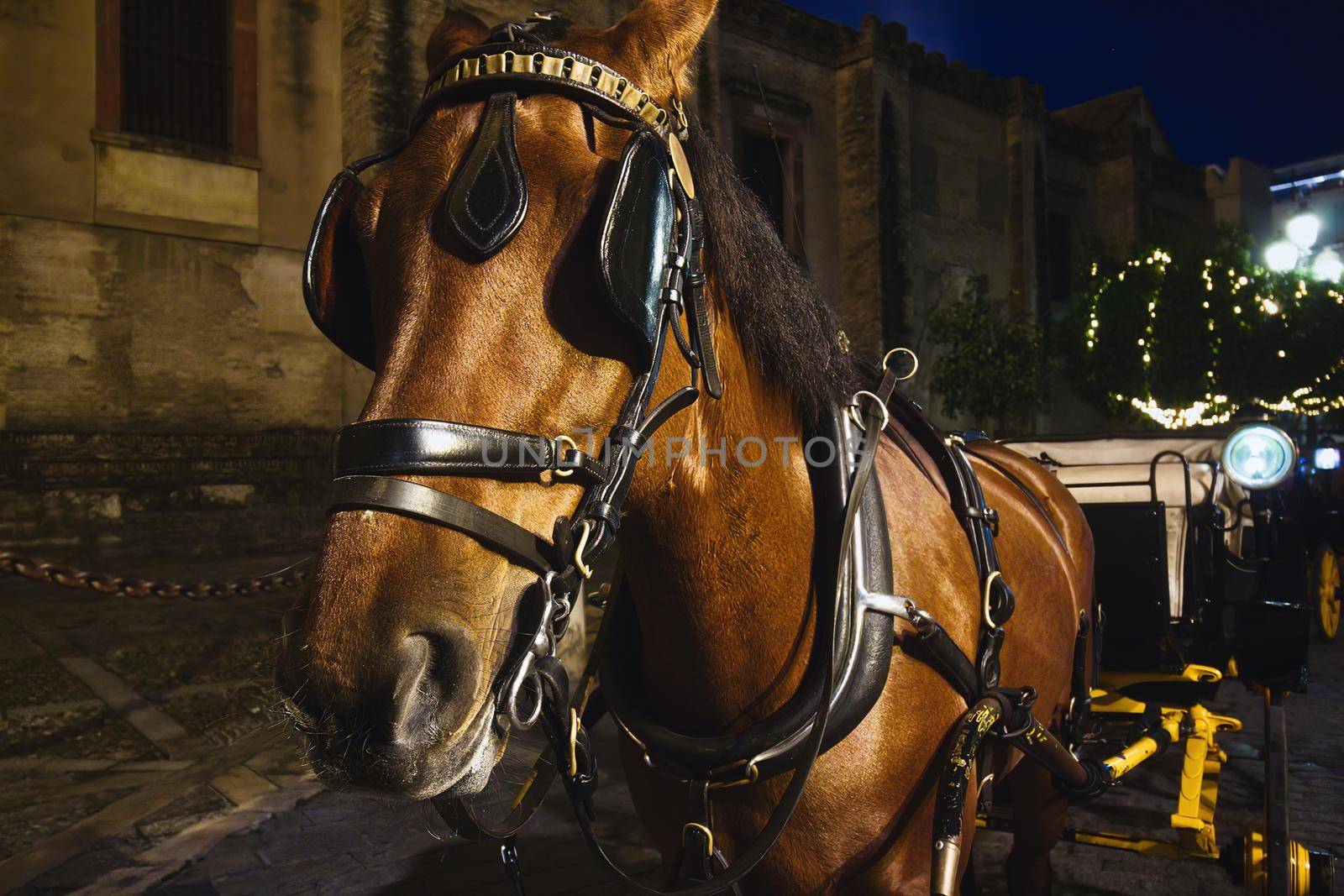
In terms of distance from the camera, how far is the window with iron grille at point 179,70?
10484 millimetres

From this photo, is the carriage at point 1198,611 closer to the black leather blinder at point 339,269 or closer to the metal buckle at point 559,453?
the metal buckle at point 559,453

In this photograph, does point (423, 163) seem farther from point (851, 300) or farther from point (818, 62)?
point (818, 62)

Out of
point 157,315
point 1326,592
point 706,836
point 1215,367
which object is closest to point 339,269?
point 706,836

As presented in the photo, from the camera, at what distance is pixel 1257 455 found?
3.31 meters

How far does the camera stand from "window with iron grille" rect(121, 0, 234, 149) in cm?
1048

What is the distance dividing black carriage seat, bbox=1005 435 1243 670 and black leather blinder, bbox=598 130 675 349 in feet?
9.18

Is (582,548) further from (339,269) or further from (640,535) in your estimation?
(339,269)

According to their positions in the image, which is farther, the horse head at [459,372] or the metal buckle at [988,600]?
the metal buckle at [988,600]

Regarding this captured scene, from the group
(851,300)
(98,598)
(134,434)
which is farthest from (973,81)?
(98,598)

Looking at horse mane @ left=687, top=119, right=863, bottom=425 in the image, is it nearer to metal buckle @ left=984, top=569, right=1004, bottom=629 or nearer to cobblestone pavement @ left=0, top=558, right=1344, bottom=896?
metal buckle @ left=984, top=569, right=1004, bottom=629

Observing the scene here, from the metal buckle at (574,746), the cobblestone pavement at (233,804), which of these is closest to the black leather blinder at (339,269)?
the metal buckle at (574,746)

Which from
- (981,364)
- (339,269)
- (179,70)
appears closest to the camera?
(339,269)

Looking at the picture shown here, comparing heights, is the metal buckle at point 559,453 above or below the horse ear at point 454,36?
below

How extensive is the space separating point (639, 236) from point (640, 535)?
1.68ft
